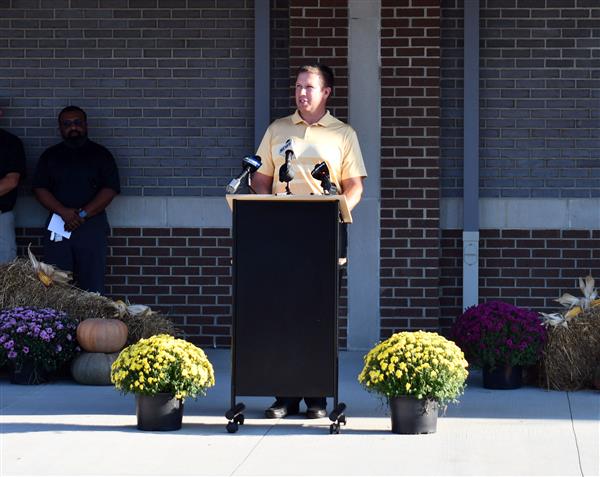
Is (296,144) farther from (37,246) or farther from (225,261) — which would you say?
(37,246)

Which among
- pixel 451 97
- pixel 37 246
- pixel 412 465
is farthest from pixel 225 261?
pixel 412 465

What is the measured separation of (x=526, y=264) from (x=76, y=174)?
152 inches

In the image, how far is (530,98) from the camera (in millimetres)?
10938

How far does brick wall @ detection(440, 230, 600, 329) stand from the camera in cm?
1094

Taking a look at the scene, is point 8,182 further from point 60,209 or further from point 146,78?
point 146,78

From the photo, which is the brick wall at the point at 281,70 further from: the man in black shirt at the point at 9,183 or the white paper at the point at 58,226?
the man in black shirt at the point at 9,183

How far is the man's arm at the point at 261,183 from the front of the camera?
8.22 meters

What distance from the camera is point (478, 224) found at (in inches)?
427

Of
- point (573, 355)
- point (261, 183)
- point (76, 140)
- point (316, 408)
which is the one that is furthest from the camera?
point (76, 140)

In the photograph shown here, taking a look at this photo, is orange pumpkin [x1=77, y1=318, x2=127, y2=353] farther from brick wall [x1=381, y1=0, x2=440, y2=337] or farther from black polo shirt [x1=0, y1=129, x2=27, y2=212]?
brick wall [x1=381, y1=0, x2=440, y2=337]

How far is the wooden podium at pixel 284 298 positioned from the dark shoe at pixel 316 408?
1.24 feet

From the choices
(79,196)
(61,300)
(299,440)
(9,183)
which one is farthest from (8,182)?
(299,440)

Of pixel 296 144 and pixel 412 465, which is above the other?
pixel 296 144

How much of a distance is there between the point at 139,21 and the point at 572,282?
430cm
